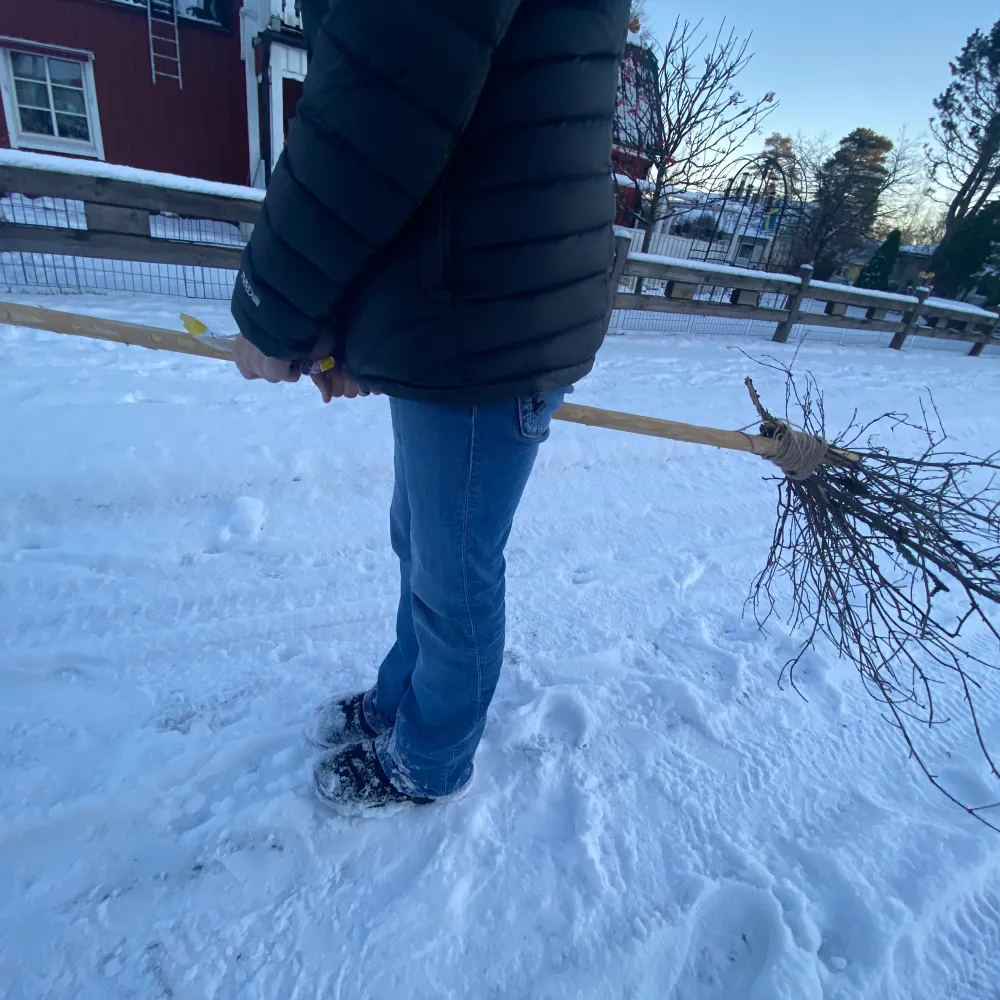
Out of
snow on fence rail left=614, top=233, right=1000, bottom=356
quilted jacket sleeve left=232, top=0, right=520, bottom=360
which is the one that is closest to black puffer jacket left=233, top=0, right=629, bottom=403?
quilted jacket sleeve left=232, top=0, right=520, bottom=360

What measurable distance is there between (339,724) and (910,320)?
448 inches

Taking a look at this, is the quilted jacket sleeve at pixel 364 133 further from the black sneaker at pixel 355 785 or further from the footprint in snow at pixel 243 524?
the footprint in snow at pixel 243 524

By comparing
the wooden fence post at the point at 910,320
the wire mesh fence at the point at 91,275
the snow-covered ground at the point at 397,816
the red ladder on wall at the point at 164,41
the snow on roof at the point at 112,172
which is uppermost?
the red ladder on wall at the point at 164,41

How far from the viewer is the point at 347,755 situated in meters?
1.53

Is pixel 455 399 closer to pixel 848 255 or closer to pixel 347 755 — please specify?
pixel 347 755

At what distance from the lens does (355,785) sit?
1.48 meters

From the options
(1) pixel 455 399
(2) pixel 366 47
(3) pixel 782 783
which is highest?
(2) pixel 366 47

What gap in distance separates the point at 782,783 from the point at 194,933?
4.98 feet

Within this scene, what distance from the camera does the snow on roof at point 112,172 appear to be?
13.4 ft

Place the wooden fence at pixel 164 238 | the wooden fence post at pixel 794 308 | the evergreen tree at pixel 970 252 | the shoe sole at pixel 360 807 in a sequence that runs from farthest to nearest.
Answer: the evergreen tree at pixel 970 252 → the wooden fence post at pixel 794 308 → the wooden fence at pixel 164 238 → the shoe sole at pixel 360 807

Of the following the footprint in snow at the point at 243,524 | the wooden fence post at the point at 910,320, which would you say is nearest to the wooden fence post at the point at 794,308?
the wooden fence post at the point at 910,320

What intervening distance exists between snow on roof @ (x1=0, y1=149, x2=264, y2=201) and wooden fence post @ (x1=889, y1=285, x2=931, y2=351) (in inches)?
385

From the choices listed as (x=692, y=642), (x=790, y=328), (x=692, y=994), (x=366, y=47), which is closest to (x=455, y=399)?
(x=366, y=47)

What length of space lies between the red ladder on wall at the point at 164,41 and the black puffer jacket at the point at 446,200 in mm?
12336
